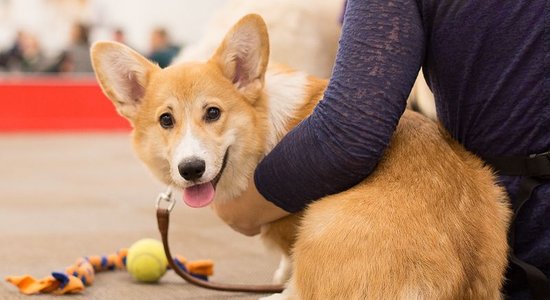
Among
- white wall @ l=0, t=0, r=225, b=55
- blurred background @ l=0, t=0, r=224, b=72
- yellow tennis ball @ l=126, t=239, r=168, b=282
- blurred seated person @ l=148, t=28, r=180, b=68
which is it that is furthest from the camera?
white wall @ l=0, t=0, r=225, b=55

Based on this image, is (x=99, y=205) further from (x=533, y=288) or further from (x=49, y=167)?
(x=533, y=288)

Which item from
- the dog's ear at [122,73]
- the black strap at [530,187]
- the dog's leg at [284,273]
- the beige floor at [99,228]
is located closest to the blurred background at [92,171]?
the beige floor at [99,228]

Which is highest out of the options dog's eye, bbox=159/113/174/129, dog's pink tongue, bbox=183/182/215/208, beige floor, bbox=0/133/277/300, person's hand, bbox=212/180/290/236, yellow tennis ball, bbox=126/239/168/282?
dog's eye, bbox=159/113/174/129

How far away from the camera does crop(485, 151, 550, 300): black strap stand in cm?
154

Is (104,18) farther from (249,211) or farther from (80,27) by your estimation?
(249,211)

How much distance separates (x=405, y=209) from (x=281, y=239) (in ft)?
1.92

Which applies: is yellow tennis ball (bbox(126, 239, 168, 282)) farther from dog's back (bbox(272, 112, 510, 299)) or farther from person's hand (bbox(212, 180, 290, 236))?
dog's back (bbox(272, 112, 510, 299))

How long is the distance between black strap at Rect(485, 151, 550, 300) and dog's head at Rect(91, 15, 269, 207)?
689mm

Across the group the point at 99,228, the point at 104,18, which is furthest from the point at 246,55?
the point at 104,18

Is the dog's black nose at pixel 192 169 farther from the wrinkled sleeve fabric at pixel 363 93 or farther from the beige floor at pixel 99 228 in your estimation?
the beige floor at pixel 99 228

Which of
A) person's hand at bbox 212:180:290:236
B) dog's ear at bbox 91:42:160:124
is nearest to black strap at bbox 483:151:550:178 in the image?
person's hand at bbox 212:180:290:236

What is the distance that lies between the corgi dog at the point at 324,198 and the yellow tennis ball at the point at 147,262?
0.32 meters

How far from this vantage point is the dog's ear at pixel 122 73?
200 centimetres

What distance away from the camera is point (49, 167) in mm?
6047
